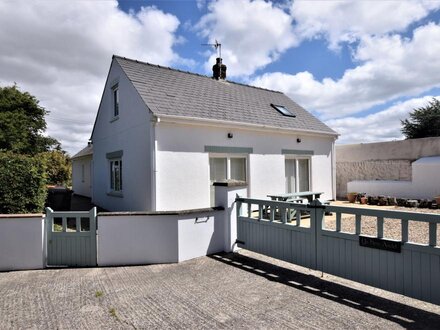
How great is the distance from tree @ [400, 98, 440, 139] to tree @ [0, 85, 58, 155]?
37.4m

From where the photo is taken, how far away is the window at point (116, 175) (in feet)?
39.7

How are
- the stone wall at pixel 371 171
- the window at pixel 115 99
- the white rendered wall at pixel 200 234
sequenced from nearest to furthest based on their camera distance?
1. the white rendered wall at pixel 200 234
2. the window at pixel 115 99
3. the stone wall at pixel 371 171

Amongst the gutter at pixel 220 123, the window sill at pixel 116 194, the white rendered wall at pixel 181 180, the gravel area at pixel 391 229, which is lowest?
the gravel area at pixel 391 229

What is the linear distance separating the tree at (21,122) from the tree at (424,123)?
1472 inches

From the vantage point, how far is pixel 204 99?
11.9 meters

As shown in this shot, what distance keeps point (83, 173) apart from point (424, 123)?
3148 cm

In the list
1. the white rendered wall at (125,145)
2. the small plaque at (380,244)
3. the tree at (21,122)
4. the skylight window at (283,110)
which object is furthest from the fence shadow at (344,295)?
the tree at (21,122)

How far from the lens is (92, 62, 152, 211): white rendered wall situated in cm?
970

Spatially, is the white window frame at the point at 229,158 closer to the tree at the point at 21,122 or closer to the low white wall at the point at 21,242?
the low white wall at the point at 21,242

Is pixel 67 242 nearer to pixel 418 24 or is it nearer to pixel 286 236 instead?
pixel 286 236

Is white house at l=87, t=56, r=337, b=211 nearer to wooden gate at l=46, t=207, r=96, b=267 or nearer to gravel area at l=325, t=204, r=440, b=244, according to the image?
wooden gate at l=46, t=207, r=96, b=267

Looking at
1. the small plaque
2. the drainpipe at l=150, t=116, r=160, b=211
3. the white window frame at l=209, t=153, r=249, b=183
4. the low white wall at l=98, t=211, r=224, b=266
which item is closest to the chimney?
the white window frame at l=209, t=153, r=249, b=183

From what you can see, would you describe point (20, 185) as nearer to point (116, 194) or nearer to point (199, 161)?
point (116, 194)

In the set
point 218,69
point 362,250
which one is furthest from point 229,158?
point 362,250
